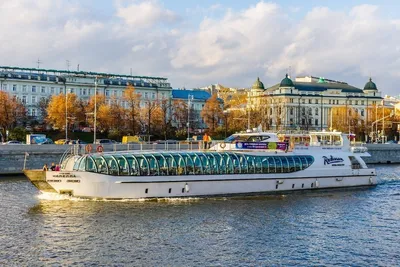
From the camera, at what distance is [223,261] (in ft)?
98.3

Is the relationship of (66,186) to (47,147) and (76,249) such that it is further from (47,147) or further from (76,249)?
(47,147)

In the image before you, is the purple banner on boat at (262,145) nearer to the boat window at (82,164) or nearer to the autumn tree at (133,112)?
the boat window at (82,164)

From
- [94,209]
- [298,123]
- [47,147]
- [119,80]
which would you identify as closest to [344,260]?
[94,209]

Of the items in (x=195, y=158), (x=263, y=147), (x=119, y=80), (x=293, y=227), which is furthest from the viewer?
(x=119, y=80)

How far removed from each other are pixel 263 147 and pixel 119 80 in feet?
332

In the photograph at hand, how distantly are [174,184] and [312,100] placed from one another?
140873 millimetres

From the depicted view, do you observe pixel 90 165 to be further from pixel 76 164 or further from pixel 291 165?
pixel 291 165

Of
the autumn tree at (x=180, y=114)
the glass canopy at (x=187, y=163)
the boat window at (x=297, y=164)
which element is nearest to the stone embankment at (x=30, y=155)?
the glass canopy at (x=187, y=163)

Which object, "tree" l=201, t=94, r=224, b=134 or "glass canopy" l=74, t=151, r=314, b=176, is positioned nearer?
"glass canopy" l=74, t=151, r=314, b=176

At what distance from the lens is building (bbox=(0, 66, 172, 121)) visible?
446 feet

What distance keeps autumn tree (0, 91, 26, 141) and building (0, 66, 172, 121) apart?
30.2 feet

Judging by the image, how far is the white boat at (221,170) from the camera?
45.5 m

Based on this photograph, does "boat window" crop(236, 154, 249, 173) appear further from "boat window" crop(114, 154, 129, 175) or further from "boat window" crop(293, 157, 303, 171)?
"boat window" crop(114, 154, 129, 175)

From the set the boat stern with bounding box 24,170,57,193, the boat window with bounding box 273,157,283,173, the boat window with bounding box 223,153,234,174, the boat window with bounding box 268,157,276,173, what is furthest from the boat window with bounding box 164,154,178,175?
the boat window with bounding box 273,157,283,173
